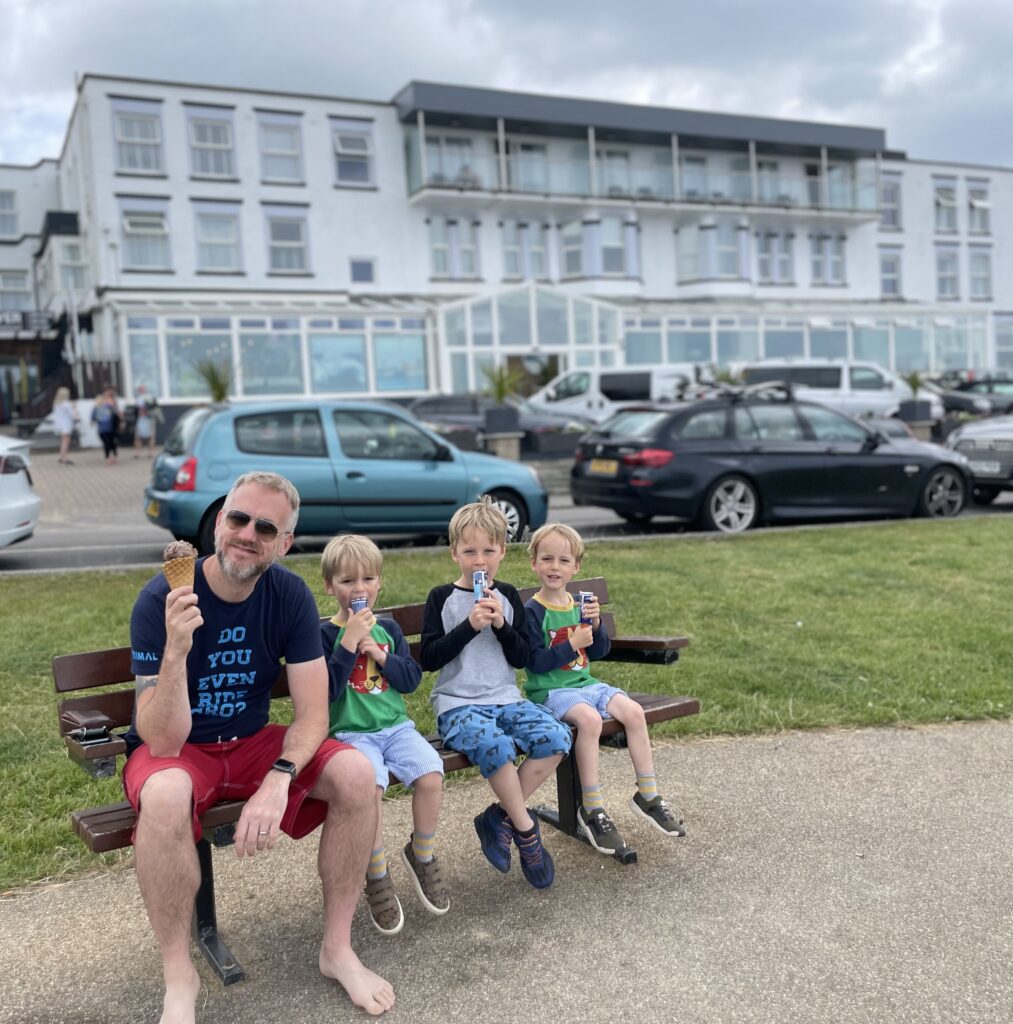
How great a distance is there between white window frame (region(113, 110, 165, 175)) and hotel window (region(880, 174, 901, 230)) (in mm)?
30529

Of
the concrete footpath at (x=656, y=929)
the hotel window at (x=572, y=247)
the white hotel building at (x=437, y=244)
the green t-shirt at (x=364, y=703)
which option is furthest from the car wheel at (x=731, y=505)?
the hotel window at (x=572, y=247)

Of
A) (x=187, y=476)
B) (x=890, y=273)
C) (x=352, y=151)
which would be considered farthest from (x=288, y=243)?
(x=187, y=476)

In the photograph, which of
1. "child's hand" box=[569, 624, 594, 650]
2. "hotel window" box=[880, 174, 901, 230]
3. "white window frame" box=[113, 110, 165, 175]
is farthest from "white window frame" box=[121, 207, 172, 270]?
"child's hand" box=[569, 624, 594, 650]

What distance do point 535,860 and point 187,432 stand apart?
7677mm

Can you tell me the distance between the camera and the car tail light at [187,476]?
9703 mm

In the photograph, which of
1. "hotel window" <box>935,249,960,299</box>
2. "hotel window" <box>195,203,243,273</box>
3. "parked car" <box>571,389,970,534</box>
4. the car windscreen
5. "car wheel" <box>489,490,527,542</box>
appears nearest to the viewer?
the car windscreen

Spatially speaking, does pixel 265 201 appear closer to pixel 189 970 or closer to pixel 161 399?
pixel 161 399

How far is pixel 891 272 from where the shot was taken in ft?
157

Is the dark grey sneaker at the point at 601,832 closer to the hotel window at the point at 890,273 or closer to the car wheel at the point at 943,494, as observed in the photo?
the car wheel at the point at 943,494

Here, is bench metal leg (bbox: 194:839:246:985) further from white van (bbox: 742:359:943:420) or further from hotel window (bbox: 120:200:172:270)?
hotel window (bbox: 120:200:172:270)

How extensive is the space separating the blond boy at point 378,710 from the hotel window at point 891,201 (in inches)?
1928

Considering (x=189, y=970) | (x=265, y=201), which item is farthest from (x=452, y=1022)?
A: (x=265, y=201)

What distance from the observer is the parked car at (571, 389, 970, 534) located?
11586 millimetres

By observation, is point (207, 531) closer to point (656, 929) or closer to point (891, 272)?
point (656, 929)
